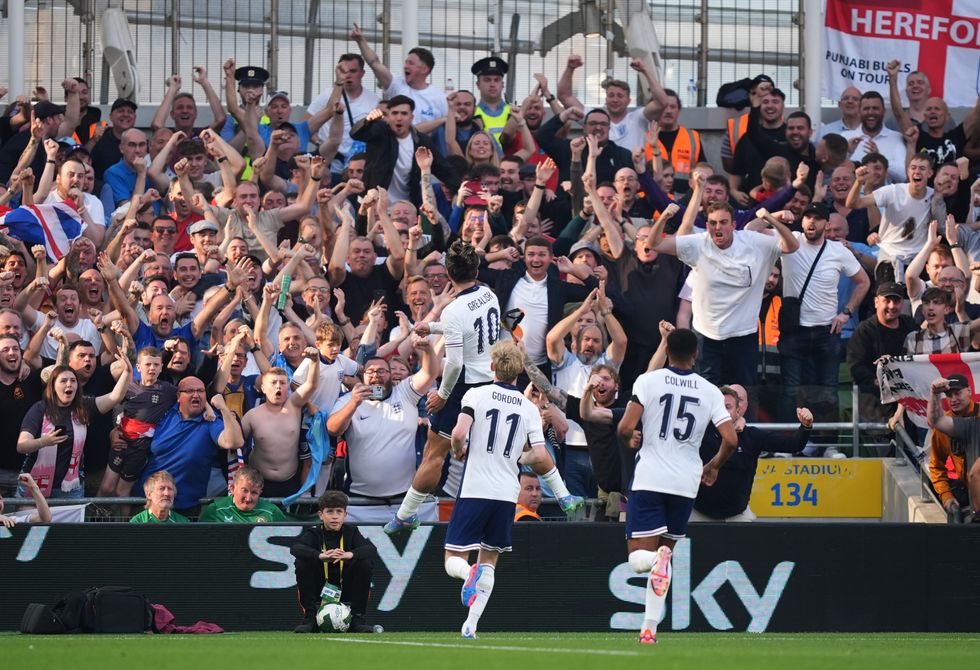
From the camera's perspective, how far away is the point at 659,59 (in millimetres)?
20516

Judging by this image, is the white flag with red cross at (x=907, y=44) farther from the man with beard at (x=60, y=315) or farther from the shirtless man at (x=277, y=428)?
the man with beard at (x=60, y=315)

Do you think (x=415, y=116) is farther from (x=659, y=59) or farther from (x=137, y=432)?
(x=137, y=432)

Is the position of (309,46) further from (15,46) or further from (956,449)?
(956,449)

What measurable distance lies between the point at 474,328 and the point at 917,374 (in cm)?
464

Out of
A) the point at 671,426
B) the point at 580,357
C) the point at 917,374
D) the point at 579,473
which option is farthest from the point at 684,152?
the point at 671,426

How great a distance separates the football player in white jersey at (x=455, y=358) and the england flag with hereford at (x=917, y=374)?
4.21 meters

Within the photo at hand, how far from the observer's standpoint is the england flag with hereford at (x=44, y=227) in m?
15.9

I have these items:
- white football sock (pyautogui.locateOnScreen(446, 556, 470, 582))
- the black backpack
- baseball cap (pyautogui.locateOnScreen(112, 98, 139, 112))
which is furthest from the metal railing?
white football sock (pyautogui.locateOnScreen(446, 556, 470, 582))

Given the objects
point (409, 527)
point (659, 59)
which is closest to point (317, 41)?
point (659, 59)

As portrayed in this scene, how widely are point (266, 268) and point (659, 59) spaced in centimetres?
703

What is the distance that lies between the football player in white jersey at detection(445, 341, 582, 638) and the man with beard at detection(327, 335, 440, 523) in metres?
2.86

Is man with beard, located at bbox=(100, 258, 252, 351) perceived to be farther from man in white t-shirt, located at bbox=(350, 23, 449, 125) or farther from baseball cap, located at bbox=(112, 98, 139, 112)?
man in white t-shirt, located at bbox=(350, 23, 449, 125)

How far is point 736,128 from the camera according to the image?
18.6 meters

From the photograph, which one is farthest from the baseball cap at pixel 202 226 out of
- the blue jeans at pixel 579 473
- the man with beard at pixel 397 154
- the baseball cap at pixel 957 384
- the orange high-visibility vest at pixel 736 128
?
the baseball cap at pixel 957 384
